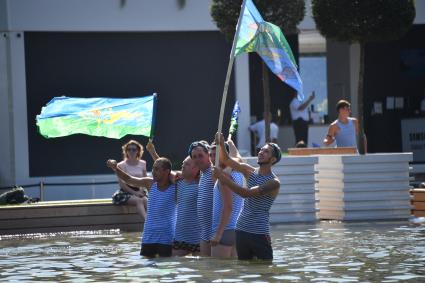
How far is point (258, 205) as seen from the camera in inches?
460

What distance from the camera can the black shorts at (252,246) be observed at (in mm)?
11719

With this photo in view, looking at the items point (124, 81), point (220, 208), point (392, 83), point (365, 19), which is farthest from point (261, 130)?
point (220, 208)

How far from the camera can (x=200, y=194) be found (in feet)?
41.2

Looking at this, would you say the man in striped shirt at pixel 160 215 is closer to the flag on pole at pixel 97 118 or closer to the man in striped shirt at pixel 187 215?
the man in striped shirt at pixel 187 215

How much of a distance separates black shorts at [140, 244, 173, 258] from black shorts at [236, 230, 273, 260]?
3.87ft

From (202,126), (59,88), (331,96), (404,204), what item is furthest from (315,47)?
(404,204)

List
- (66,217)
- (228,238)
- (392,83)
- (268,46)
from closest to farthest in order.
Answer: (228,238) → (268,46) → (66,217) → (392,83)

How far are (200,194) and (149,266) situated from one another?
1.02m

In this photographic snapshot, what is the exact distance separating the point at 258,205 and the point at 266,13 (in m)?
10.3

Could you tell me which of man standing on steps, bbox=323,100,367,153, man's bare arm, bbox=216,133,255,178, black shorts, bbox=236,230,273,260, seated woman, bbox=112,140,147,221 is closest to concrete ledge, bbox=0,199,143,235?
seated woman, bbox=112,140,147,221

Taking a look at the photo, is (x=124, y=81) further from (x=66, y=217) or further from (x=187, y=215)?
(x=187, y=215)

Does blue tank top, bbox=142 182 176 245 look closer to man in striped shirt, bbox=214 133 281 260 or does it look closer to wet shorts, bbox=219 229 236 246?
wet shorts, bbox=219 229 236 246

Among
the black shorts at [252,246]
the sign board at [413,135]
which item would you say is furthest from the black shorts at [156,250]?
the sign board at [413,135]

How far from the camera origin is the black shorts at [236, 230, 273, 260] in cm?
1172
